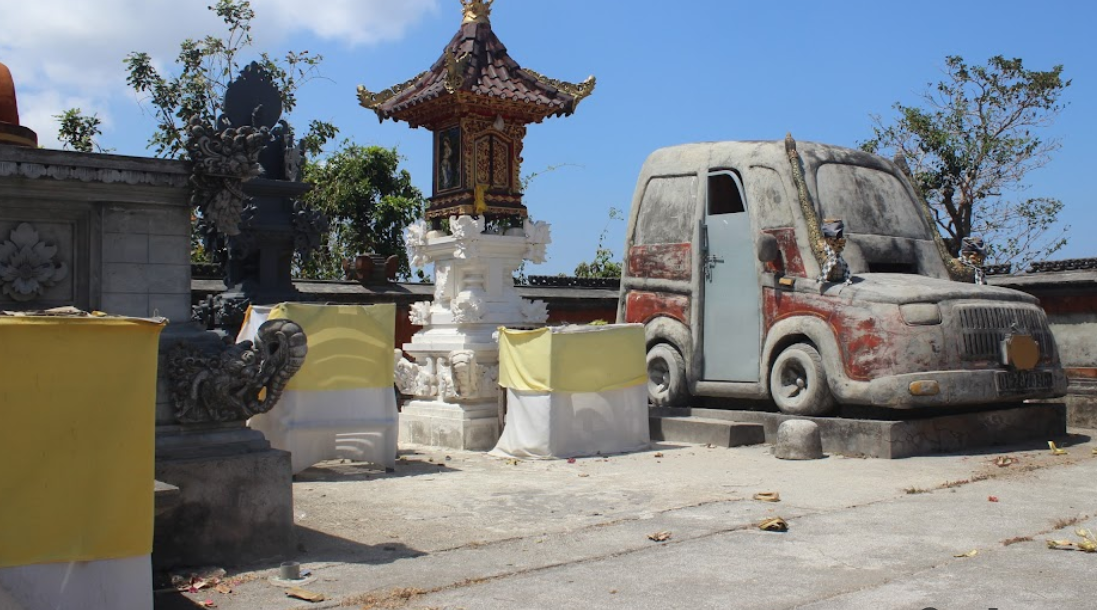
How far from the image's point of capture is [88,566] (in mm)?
4363

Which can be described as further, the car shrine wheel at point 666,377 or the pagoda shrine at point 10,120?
the car shrine wheel at point 666,377

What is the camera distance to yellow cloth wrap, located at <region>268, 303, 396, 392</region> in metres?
9.43

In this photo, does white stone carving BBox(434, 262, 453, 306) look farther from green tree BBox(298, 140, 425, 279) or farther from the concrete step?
green tree BBox(298, 140, 425, 279)

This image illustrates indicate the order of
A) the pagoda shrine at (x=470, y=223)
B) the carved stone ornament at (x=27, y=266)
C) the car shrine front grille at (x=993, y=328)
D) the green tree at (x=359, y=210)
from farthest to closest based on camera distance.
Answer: the green tree at (x=359, y=210) → the pagoda shrine at (x=470, y=223) → the car shrine front grille at (x=993, y=328) → the carved stone ornament at (x=27, y=266)

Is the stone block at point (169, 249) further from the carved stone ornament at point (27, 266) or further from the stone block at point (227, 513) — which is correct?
the stone block at point (227, 513)

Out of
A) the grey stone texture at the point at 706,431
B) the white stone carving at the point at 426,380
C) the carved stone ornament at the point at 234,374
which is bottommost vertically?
the grey stone texture at the point at 706,431

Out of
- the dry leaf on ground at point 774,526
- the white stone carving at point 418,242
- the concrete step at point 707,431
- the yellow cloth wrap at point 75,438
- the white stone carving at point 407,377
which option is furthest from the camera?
the white stone carving at point 418,242

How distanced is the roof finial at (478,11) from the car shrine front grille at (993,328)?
649cm

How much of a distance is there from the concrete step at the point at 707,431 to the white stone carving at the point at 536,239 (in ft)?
7.70

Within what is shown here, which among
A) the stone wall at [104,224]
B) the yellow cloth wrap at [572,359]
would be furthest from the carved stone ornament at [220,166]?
the yellow cloth wrap at [572,359]

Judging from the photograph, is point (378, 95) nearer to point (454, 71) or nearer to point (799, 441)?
point (454, 71)

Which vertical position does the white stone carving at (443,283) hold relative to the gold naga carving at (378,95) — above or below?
below

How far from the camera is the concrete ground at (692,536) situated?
17.2 feet

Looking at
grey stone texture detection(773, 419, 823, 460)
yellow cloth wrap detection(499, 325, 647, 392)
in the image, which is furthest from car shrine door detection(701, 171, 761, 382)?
grey stone texture detection(773, 419, 823, 460)
